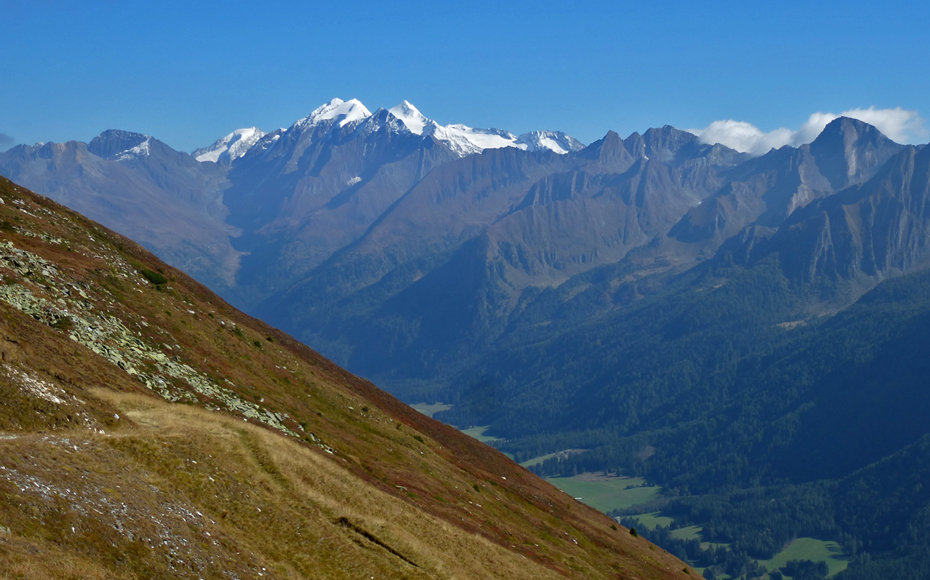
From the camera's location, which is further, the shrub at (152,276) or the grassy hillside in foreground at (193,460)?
the shrub at (152,276)

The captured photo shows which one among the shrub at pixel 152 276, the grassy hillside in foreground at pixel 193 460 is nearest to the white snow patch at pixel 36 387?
the grassy hillside in foreground at pixel 193 460

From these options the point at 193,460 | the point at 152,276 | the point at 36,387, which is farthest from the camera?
the point at 152,276

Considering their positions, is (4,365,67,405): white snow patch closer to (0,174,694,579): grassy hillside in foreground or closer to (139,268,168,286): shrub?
(0,174,694,579): grassy hillside in foreground

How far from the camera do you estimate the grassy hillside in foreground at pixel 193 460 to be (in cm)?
3114

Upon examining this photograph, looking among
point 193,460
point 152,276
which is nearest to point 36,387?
point 193,460

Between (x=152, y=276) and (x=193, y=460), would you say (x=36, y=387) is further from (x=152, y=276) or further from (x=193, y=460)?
(x=152, y=276)

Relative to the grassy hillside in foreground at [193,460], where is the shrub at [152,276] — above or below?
above

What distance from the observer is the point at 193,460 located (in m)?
40.0

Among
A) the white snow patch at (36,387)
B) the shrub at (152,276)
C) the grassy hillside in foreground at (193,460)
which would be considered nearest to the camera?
the grassy hillside in foreground at (193,460)

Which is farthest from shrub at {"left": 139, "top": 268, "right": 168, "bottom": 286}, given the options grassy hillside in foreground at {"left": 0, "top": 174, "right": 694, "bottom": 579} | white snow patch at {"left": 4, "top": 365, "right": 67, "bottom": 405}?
white snow patch at {"left": 4, "top": 365, "right": 67, "bottom": 405}

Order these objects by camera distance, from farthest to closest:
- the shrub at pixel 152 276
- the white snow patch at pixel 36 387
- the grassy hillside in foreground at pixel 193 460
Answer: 1. the shrub at pixel 152 276
2. the white snow patch at pixel 36 387
3. the grassy hillside in foreground at pixel 193 460

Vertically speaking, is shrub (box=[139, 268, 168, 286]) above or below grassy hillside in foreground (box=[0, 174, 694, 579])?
above

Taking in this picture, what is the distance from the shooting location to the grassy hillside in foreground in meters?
31.1

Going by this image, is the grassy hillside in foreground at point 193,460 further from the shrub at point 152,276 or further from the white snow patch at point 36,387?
the shrub at point 152,276
